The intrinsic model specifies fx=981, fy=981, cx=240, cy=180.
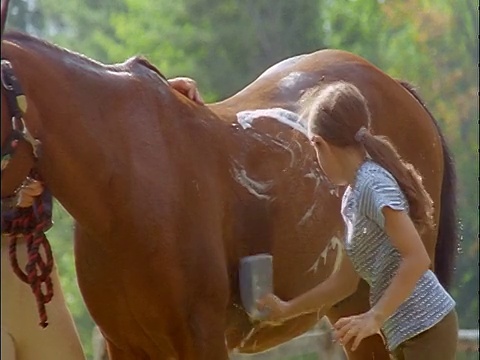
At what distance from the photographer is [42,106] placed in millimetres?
2447

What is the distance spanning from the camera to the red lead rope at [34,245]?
252 centimetres

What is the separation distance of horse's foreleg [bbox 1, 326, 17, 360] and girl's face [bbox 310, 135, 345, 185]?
42.5 inches

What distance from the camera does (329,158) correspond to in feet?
8.46

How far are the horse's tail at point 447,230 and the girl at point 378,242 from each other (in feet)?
3.49

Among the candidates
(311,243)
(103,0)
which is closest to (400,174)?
(311,243)

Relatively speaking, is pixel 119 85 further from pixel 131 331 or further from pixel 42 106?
pixel 131 331

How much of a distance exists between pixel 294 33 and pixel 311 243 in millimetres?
11735

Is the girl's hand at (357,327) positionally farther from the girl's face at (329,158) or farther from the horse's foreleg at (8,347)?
the horse's foreleg at (8,347)

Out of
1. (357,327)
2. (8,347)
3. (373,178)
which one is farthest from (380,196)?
(8,347)

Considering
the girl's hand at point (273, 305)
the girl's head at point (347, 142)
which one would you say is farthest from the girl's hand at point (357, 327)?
the girl's hand at point (273, 305)

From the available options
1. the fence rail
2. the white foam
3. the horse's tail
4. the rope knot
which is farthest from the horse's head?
the fence rail

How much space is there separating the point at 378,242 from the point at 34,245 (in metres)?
0.92

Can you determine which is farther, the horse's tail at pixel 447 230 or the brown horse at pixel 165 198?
the horse's tail at pixel 447 230

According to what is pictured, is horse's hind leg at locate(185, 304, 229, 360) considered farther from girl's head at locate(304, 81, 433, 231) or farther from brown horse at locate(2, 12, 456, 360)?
girl's head at locate(304, 81, 433, 231)
